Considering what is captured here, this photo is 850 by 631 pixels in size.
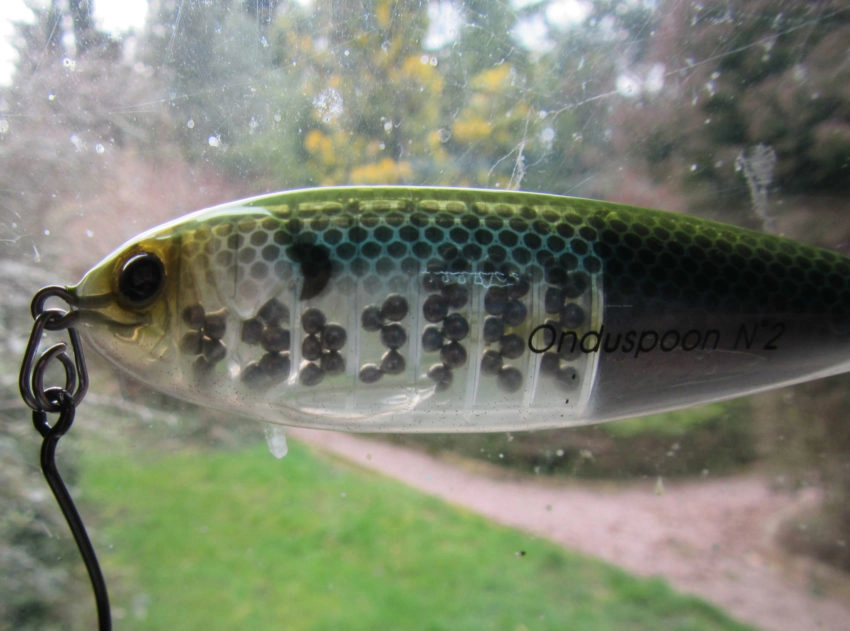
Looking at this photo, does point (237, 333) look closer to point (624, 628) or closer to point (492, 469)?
point (492, 469)

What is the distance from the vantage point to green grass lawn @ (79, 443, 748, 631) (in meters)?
0.56

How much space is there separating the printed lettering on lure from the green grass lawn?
32cm

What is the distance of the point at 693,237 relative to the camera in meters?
0.35

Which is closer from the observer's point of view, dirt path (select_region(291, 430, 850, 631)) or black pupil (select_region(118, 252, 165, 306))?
black pupil (select_region(118, 252, 165, 306))

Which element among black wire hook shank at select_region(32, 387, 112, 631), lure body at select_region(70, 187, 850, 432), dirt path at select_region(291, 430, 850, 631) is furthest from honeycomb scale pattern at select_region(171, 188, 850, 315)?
dirt path at select_region(291, 430, 850, 631)

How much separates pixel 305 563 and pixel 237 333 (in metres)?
0.38

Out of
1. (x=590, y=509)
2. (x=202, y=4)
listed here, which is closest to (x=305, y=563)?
(x=590, y=509)

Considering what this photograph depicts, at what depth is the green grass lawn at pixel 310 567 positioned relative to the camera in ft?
1.82

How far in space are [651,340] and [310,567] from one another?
45 centimetres

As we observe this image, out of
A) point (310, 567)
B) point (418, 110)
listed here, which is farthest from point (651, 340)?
point (310, 567)

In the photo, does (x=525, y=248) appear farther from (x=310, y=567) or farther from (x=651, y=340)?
(x=310, y=567)

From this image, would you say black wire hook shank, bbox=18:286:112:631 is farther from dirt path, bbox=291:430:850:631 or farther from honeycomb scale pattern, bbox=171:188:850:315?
dirt path, bbox=291:430:850:631

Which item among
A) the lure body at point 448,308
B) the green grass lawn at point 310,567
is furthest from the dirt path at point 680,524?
the lure body at point 448,308

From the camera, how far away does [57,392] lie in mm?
333
